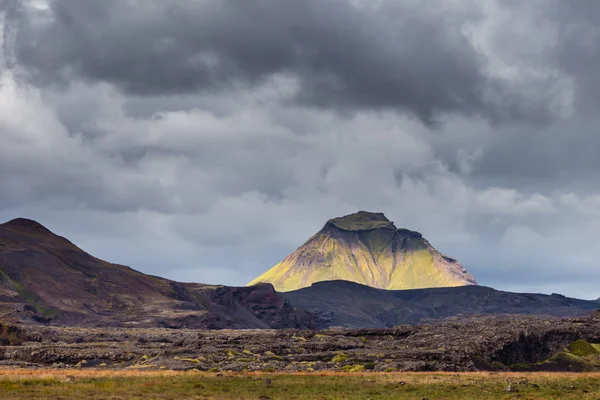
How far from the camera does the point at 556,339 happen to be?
425ft

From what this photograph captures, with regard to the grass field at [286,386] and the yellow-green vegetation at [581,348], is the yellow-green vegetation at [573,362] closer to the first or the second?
the yellow-green vegetation at [581,348]

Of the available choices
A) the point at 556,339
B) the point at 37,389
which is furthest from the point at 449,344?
the point at 37,389

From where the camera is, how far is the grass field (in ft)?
190

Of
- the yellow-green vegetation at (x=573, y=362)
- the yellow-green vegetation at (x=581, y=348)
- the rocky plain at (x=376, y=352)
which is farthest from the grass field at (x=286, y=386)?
the yellow-green vegetation at (x=581, y=348)

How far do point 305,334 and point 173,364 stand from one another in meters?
63.4

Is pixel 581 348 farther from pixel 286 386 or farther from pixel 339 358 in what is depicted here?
pixel 286 386

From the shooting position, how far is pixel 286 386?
6712 centimetres

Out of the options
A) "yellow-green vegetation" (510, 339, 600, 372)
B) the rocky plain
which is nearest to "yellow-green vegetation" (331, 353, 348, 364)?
the rocky plain

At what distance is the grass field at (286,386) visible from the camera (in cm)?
5794

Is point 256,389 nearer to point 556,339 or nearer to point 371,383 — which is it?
point 371,383

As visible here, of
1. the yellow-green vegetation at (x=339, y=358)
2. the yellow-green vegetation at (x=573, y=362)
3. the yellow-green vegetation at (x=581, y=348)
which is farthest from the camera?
the yellow-green vegetation at (x=581, y=348)

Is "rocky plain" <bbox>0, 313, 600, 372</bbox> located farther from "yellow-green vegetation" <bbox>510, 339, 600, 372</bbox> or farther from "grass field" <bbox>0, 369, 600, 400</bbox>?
"grass field" <bbox>0, 369, 600, 400</bbox>

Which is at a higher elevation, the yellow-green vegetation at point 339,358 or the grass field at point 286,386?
the yellow-green vegetation at point 339,358

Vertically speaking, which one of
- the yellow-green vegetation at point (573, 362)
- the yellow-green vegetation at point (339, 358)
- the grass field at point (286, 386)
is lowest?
the grass field at point (286, 386)
